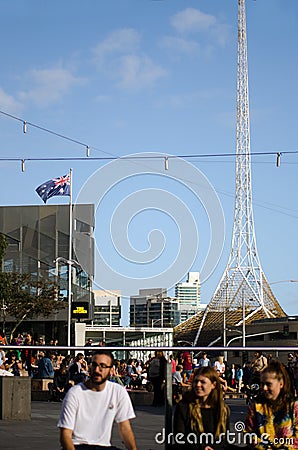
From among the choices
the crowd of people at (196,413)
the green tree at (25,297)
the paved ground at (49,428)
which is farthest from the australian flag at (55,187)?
the crowd of people at (196,413)

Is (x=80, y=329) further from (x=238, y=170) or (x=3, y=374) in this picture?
(x=238, y=170)

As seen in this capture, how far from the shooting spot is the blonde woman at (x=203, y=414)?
7.52 meters

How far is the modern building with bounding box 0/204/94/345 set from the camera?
6531cm

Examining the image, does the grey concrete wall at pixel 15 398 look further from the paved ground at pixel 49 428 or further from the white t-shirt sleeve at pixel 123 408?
the white t-shirt sleeve at pixel 123 408

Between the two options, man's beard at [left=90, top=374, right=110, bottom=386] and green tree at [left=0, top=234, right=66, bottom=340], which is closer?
man's beard at [left=90, top=374, right=110, bottom=386]

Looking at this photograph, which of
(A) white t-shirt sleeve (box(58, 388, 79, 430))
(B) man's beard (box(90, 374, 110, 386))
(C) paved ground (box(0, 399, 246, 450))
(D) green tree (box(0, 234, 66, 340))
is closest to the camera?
(A) white t-shirt sleeve (box(58, 388, 79, 430))

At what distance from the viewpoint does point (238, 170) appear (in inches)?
4225

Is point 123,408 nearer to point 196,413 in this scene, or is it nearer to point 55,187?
point 196,413

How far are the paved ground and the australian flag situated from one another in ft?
124

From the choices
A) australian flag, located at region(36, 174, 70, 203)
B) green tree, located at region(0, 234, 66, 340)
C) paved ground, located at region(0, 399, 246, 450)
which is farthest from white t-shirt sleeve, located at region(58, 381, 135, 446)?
green tree, located at region(0, 234, 66, 340)

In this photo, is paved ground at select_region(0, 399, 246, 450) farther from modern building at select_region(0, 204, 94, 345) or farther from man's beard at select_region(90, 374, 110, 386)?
modern building at select_region(0, 204, 94, 345)

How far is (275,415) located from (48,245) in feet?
205

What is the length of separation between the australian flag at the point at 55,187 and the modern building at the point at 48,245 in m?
17.3

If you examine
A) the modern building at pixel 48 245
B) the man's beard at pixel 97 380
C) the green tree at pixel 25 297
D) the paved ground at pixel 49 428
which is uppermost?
the modern building at pixel 48 245
